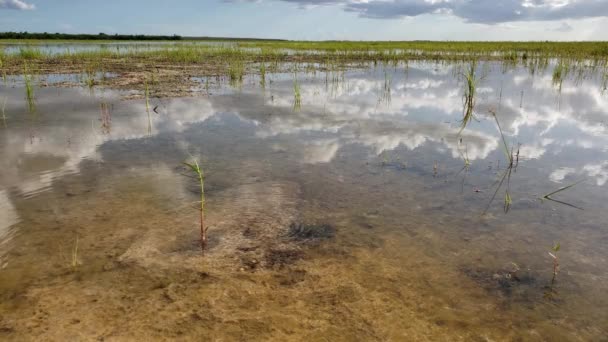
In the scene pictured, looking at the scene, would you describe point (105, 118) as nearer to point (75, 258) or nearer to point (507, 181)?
point (75, 258)

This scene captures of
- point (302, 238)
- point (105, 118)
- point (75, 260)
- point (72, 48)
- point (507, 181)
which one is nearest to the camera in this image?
point (75, 260)

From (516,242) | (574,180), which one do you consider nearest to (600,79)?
(574,180)

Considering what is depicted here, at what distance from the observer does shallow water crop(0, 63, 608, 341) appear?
7.55ft

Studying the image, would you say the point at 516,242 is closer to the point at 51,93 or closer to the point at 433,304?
the point at 433,304

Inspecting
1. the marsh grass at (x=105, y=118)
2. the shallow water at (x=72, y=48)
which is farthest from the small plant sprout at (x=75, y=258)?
the shallow water at (x=72, y=48)

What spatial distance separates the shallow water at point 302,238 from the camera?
2.30 metres

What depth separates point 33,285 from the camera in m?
2.55

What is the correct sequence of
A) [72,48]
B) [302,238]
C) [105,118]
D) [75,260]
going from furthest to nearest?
[72,48]
[105,118]
[302,238]
[75,260]

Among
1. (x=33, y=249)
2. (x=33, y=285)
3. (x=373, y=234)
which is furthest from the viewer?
(x=373, y=234)

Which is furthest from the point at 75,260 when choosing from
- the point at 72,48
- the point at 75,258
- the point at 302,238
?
the point at 72,48

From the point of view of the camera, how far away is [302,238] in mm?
3191

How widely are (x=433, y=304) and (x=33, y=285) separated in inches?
97.4

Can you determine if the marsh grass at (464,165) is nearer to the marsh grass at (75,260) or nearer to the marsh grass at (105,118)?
the marsh grass at (75,260)

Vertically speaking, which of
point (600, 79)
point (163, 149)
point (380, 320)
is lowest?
point (380, 320)
